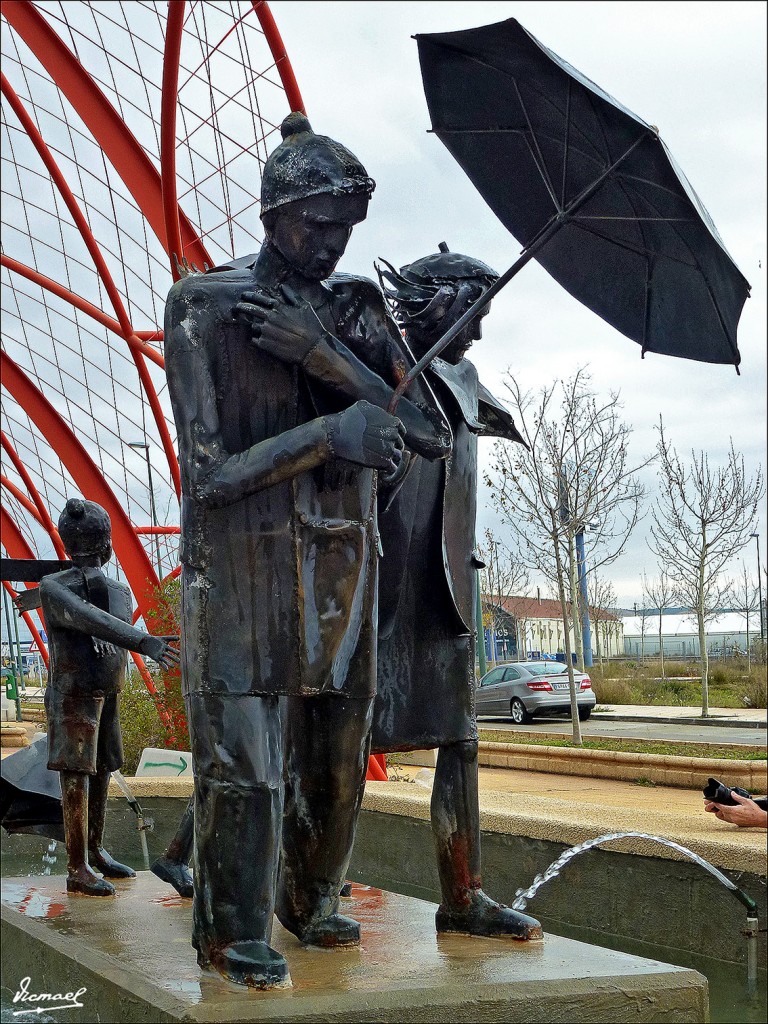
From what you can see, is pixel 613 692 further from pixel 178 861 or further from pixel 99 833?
pixel 178 861

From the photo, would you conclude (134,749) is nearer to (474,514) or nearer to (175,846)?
(175,846)

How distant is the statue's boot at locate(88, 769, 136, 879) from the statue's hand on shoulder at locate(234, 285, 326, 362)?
3.38 m

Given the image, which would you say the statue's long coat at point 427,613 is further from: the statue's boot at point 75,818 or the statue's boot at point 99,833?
the statue's boot at point 99,833

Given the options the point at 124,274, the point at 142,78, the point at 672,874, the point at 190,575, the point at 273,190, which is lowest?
the point at 672,874

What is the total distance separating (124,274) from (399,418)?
580 inches

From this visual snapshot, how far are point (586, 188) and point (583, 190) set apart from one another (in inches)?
2.6

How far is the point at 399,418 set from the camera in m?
3.36

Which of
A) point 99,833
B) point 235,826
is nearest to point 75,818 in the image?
point 99,833

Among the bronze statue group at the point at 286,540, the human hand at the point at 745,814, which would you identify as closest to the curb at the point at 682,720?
the human hand at the point at 745,814

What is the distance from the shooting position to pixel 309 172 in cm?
326

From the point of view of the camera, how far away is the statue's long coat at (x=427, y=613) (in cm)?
394

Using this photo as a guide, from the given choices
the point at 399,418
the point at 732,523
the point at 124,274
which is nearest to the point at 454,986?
the point at 399,418

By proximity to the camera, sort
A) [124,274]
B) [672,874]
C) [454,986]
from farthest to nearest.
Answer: [124,274] < [672,874] < [454,986]

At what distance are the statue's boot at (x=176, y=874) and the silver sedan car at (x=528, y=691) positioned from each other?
721 inches
